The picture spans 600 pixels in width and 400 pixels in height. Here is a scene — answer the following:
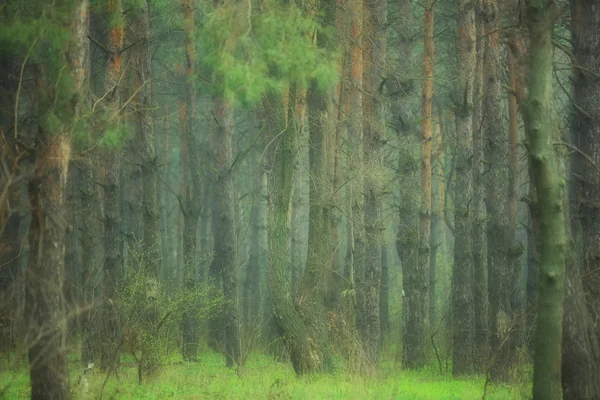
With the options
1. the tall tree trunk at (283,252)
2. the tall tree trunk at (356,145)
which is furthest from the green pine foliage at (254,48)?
the tall tree trunk at (356,145)

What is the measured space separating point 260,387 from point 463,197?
807 centimetres

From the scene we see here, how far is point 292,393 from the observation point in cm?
1173

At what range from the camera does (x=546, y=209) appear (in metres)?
8.98

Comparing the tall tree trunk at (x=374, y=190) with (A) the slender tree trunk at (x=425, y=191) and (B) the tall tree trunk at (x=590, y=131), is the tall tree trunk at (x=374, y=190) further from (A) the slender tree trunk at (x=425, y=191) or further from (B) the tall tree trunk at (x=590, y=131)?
(B) the tall tree trunk at (x=590, y=131)

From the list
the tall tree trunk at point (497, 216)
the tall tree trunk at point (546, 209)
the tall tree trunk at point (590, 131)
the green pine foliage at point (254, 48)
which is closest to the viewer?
the tall tree trunk at point (546, 209)

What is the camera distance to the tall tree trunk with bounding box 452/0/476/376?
17703mm

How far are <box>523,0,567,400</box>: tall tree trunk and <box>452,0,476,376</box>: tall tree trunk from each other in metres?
8.07

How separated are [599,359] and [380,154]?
27.8ft

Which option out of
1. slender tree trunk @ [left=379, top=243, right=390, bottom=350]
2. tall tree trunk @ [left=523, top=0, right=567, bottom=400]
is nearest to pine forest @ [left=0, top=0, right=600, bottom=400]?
tall tree trunk @ [left=523, top=0, right=567, bottom=400]

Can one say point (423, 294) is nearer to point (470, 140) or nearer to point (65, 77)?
point (470, 140)

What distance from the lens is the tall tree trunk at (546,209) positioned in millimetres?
8930

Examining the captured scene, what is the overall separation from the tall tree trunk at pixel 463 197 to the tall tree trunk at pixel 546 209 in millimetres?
8066

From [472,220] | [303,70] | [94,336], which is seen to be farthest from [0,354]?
[472,220]

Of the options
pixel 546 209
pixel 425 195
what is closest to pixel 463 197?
pixel 425 195
